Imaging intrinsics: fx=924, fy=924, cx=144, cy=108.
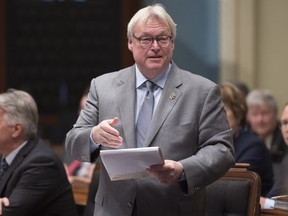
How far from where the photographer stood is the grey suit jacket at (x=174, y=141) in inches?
161

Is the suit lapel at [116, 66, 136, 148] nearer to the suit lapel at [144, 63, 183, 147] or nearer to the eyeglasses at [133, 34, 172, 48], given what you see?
the suit lapel at [144, 63, 183, 147]

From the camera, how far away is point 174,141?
410cm

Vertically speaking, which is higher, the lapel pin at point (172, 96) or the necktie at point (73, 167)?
the lapel pin at point (172, 96)

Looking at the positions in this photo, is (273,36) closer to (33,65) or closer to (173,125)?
(33,65)

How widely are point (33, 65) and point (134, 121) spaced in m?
6.87

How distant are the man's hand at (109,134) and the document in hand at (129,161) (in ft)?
0.21

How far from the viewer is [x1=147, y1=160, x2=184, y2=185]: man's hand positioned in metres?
3.88

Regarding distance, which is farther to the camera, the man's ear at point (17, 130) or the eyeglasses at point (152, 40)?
the man's ear at point (17, 130)

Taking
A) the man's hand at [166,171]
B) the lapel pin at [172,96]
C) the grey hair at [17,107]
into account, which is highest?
the lapel pin at [172,96]

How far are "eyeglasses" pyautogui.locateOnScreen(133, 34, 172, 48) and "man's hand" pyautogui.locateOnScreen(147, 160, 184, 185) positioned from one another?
0.57m

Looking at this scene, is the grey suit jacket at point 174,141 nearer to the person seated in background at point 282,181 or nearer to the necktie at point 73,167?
the person seated in background at point 282,181

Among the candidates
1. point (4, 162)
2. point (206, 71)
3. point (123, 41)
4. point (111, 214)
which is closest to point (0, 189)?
point (4, 162)

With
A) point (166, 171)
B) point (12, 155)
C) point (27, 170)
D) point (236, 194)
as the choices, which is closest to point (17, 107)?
point (12, 155)

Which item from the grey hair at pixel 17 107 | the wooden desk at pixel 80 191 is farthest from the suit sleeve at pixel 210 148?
the wooden desk at pixel 80 191
